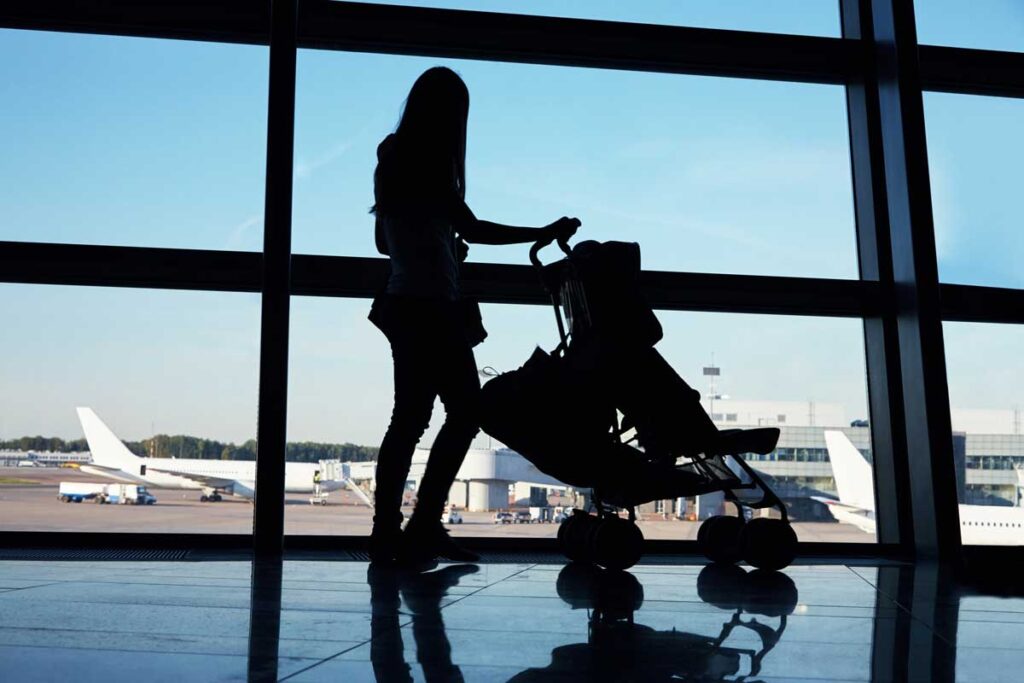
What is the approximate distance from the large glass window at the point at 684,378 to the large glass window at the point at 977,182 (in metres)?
0.53

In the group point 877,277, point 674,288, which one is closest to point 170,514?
point 674,288

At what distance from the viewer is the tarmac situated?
3270 millimetres

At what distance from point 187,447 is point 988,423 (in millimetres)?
2714

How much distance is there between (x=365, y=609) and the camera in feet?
5.45

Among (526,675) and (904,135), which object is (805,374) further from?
(526,675)

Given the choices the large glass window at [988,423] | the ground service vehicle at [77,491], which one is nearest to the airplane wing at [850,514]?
the large glass window at [988,423]

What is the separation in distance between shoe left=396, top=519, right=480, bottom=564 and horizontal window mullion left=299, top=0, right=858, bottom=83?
5.77ft

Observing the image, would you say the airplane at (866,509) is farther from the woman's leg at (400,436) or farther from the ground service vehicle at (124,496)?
the ground service vehicle at (124,496)

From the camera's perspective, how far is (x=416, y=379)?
2605mm

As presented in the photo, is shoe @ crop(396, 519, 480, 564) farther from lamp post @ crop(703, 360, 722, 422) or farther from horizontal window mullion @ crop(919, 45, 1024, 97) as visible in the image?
horizontal window mullion @ crop(919, 45, 1024, 97)

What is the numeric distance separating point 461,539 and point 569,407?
3.13 feet

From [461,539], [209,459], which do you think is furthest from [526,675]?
[209,459]

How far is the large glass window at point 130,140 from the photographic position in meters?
3.47

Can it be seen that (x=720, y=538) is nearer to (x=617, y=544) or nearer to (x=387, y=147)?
(x=617, y=544)
